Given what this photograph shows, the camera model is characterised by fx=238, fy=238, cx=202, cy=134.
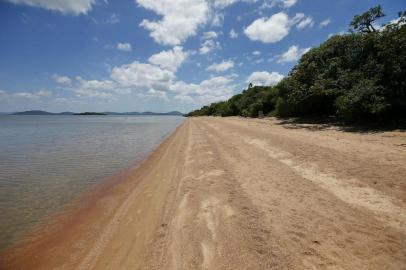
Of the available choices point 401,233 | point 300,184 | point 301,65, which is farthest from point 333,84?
point 401,233

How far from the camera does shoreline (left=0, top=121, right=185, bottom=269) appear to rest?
473 cm

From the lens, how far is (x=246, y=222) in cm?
472

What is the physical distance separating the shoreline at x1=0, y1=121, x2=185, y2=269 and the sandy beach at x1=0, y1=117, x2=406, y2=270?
3 centimetres

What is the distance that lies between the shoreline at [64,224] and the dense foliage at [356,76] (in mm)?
15313

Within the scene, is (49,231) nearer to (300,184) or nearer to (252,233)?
(252,233)

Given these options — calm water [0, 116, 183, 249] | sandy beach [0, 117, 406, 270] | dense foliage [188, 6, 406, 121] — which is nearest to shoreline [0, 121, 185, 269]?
sandy beach [0, 117, 406, 270]

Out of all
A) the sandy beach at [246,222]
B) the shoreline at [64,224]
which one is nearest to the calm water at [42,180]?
the shoreline at [64,224]

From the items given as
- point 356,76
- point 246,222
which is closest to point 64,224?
point 246,222

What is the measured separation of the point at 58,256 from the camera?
4727mm

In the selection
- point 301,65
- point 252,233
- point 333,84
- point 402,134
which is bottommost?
point 252,233

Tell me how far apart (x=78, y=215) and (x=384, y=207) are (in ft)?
24.3

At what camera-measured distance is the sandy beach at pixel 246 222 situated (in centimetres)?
366

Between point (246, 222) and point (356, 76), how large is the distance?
19383mm

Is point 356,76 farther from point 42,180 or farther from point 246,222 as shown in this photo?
point 42,180
